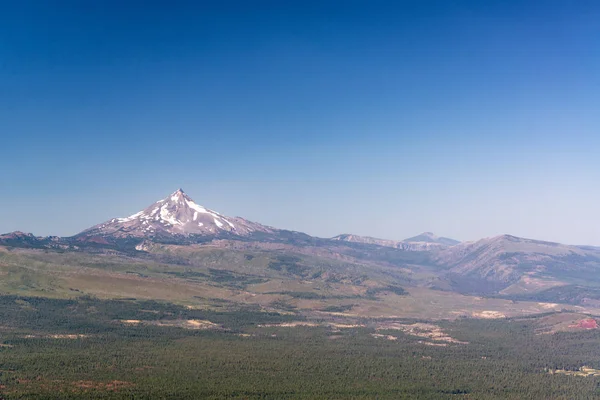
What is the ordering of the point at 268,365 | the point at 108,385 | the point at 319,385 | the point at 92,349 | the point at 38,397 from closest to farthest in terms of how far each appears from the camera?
the point at 38,397, the point at 108,385, the point at 319,385, the point at 268,365, the point at 92,349

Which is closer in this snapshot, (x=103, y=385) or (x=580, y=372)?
(x=103, y=385)

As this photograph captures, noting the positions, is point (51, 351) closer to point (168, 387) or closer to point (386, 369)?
point (168, 387)

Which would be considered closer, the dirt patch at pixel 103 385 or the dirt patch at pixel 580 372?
the dirt patch at pixel 103 385

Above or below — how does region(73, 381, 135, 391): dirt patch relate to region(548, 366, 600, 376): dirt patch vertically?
below

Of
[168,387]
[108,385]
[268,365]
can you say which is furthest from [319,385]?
[108,385]

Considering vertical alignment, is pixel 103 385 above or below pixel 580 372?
below

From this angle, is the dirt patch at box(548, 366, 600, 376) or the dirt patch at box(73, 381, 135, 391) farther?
the dirt patch at box(548, 366, 600, 376)

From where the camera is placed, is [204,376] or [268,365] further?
[268,365]

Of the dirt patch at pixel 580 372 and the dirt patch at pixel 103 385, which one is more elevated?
the dirt patch at pixel 580 372

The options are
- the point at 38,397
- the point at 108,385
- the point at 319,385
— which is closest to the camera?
the point at 38,397

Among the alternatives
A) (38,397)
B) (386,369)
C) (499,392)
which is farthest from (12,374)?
(499,392)
